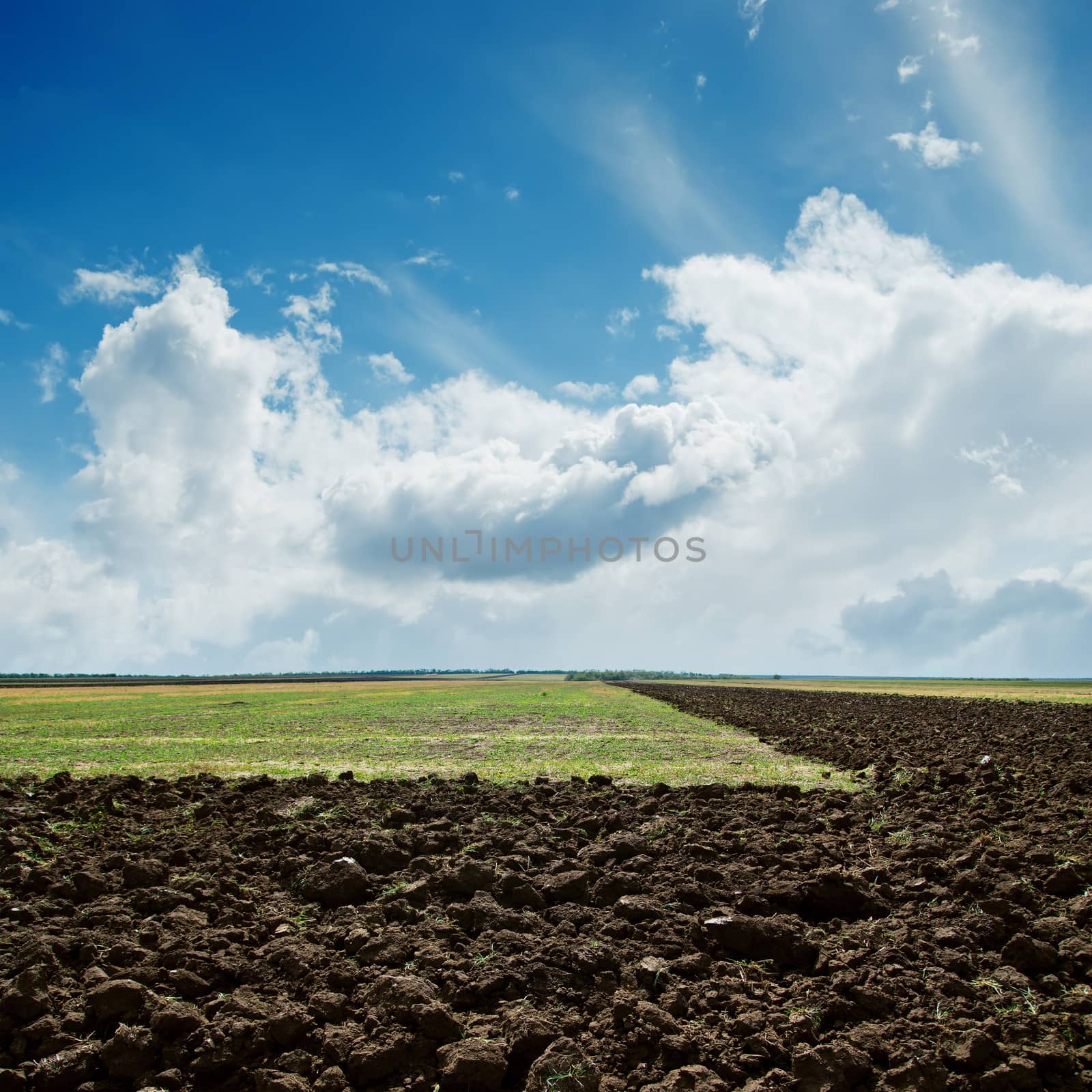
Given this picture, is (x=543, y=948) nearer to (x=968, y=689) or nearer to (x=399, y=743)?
(x=399, y=743)

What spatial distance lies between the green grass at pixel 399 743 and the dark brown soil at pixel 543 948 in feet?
17.3

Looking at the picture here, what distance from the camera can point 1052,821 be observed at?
10227mm

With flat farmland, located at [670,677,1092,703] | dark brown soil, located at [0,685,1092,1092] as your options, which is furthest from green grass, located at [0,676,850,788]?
flat farmland, located at [670,677,1092,703]

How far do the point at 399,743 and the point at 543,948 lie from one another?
16368mm

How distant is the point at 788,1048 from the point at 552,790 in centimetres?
786

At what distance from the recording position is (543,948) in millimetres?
6145

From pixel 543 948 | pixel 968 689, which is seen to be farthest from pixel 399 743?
pixel 968 689

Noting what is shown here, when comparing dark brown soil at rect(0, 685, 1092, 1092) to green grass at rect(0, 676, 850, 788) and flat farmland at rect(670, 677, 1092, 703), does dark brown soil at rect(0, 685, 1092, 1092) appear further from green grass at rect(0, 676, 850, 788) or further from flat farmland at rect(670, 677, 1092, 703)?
flat farmland at rect(670, 677, 1092, 703)

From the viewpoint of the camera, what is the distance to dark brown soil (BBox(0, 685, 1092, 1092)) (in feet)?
15.9

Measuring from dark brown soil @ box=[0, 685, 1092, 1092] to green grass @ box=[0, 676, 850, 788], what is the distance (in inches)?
208

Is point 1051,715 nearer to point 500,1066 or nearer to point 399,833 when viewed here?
point 399,833

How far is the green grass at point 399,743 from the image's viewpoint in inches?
642

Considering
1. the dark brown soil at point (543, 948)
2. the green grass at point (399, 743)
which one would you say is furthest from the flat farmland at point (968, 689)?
the dark brown soil at point (543, 948)

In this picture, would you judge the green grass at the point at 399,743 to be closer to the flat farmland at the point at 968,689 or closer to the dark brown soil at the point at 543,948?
the dark brown soil at the point at 543,948
